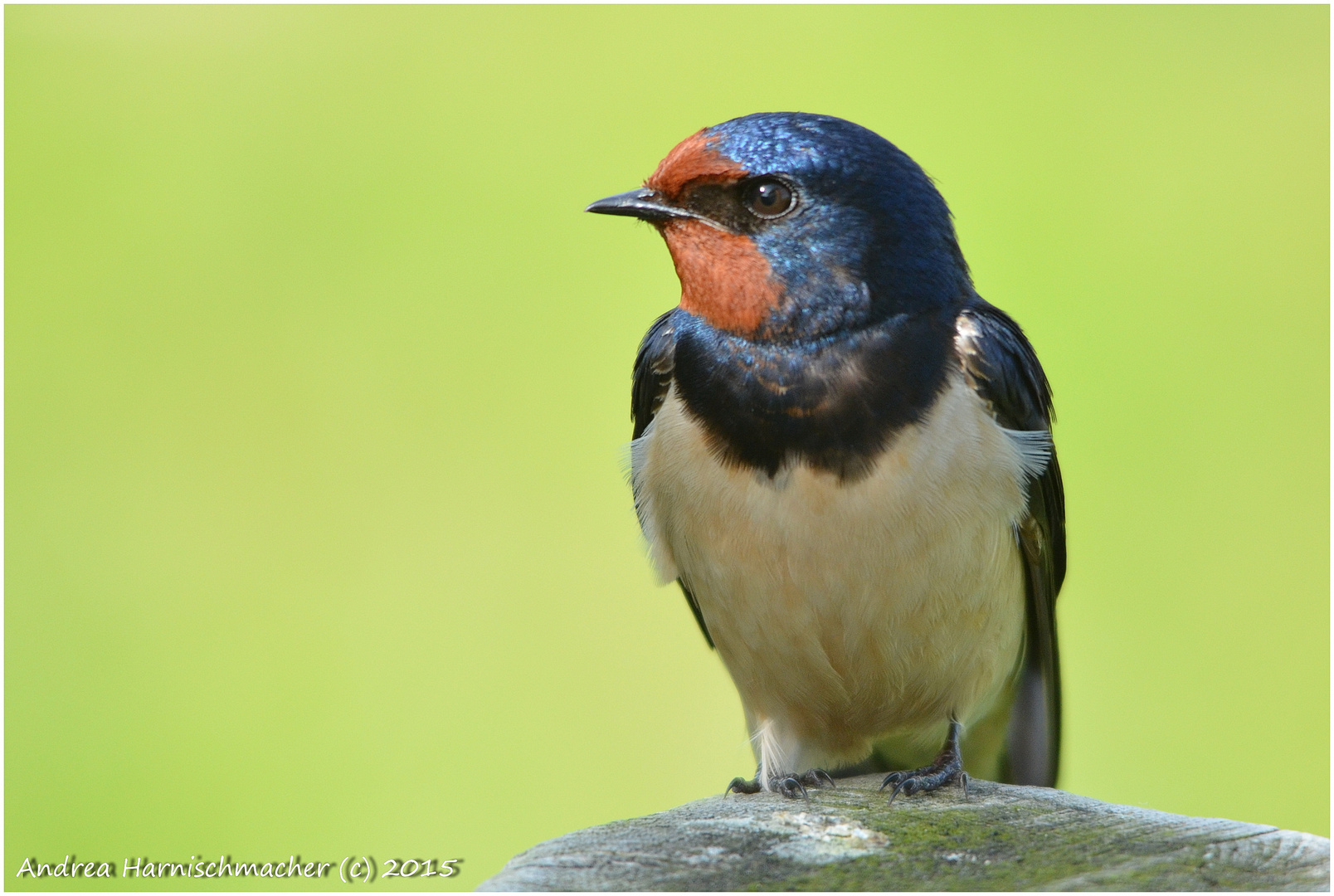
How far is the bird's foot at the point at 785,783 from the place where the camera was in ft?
9.65

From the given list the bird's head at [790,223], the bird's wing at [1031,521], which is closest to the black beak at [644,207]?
the bird's head at [790,223]

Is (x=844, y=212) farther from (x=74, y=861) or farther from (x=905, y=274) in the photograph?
(x=74, y=861)

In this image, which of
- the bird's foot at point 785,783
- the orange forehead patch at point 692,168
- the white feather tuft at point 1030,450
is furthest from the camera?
the white feather tuft at point 1030,450

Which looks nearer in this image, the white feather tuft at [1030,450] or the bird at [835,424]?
the bird at [835,424]

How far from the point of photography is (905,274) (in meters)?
2.87

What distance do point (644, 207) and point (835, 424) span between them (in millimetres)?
632

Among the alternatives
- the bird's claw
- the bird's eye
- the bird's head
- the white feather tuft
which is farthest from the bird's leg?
the bird's eye

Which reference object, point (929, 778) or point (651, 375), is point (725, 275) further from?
point (929, 778)

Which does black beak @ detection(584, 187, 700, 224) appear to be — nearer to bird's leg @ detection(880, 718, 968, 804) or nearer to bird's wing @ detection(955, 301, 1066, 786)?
bird's wing @ detection(955, 301, 1066, 786)

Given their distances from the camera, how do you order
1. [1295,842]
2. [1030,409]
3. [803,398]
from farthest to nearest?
[1030,409] → [803,398] → [1295,842]

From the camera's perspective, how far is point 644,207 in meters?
2.89

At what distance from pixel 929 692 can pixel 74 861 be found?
2244 mm

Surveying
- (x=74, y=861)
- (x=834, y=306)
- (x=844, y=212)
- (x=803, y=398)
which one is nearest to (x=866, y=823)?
(x=803, y=398)

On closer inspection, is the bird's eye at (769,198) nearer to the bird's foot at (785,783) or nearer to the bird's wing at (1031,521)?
the bird's wing at (1031,521)
